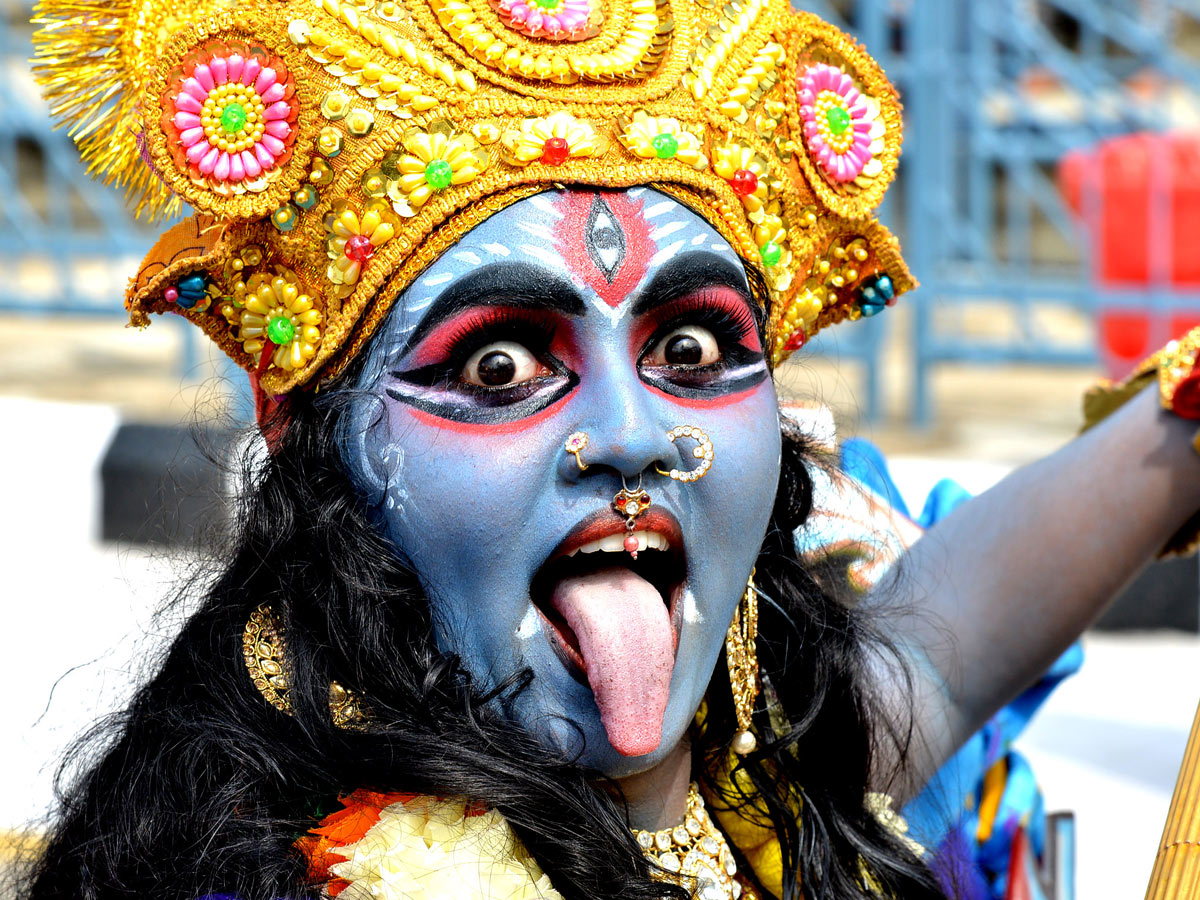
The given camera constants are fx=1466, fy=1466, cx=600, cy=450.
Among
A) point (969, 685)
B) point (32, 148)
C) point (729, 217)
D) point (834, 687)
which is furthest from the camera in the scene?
point (32, 148)

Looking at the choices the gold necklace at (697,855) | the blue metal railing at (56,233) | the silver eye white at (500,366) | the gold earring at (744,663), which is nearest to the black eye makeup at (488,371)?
the silver eye white at (500,366)

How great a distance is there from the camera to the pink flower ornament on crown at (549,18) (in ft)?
4.45

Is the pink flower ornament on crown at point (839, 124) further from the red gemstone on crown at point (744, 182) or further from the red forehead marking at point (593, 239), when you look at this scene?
the red forehead marking at point (593, 239)

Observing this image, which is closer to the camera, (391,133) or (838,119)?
(391,133)

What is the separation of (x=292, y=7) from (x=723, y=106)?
420 mm

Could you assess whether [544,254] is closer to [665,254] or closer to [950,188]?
[665,254]

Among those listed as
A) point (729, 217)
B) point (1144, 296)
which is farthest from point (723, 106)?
point (1144, 296)

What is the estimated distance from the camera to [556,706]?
4.46 ft

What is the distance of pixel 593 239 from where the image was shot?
1340 mm

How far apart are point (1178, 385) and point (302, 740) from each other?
3.71ft

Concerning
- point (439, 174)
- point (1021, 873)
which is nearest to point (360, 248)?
point (439, 174)

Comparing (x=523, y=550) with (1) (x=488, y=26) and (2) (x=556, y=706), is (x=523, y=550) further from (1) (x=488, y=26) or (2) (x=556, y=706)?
(1) (x=488, y=26)

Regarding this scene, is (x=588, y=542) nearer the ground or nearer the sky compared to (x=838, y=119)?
nearer the ground

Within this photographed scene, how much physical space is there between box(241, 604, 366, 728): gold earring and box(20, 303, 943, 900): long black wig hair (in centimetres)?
1
